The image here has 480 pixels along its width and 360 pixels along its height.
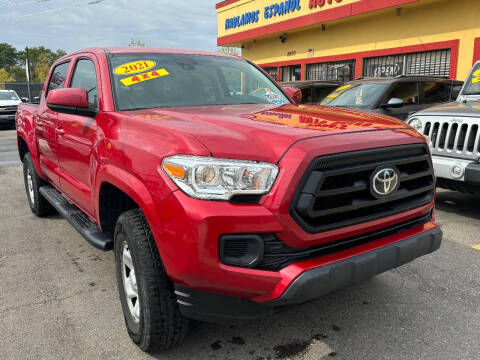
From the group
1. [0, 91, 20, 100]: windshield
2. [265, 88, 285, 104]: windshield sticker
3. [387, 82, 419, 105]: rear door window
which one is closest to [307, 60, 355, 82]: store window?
[387, 82, 419, 105]: rear door window

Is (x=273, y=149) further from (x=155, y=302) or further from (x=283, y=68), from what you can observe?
(x=283, y=68)

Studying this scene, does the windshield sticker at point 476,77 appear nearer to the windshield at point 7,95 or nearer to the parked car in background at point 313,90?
the parked car in background at point 313,90

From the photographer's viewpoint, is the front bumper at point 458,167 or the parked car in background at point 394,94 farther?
the parked car in background at point 394,94

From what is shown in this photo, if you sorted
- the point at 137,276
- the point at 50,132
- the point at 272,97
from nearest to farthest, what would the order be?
1. the point at 137,276
2. the point at 272,97
3. the point at 50,132

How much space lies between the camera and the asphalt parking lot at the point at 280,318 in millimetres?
2475

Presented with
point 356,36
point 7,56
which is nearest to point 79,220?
point 356,36

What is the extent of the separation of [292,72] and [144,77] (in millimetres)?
17537

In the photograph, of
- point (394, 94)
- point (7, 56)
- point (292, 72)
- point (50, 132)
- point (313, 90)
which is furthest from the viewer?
point (7, 56)

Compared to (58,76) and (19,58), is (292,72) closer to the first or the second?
(58,76)

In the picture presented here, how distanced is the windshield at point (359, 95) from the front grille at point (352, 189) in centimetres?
482

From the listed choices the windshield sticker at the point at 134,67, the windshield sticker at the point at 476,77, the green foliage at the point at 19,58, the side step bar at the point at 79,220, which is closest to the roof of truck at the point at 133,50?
the windshield sticker at the point at 134,67

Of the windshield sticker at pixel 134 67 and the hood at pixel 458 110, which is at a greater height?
the windshield sticker at pixel 134 67

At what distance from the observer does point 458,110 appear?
4859 millimetres

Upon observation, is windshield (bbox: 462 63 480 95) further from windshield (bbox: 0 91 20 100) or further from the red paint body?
windshield (bbox: 0 91 20 100)
